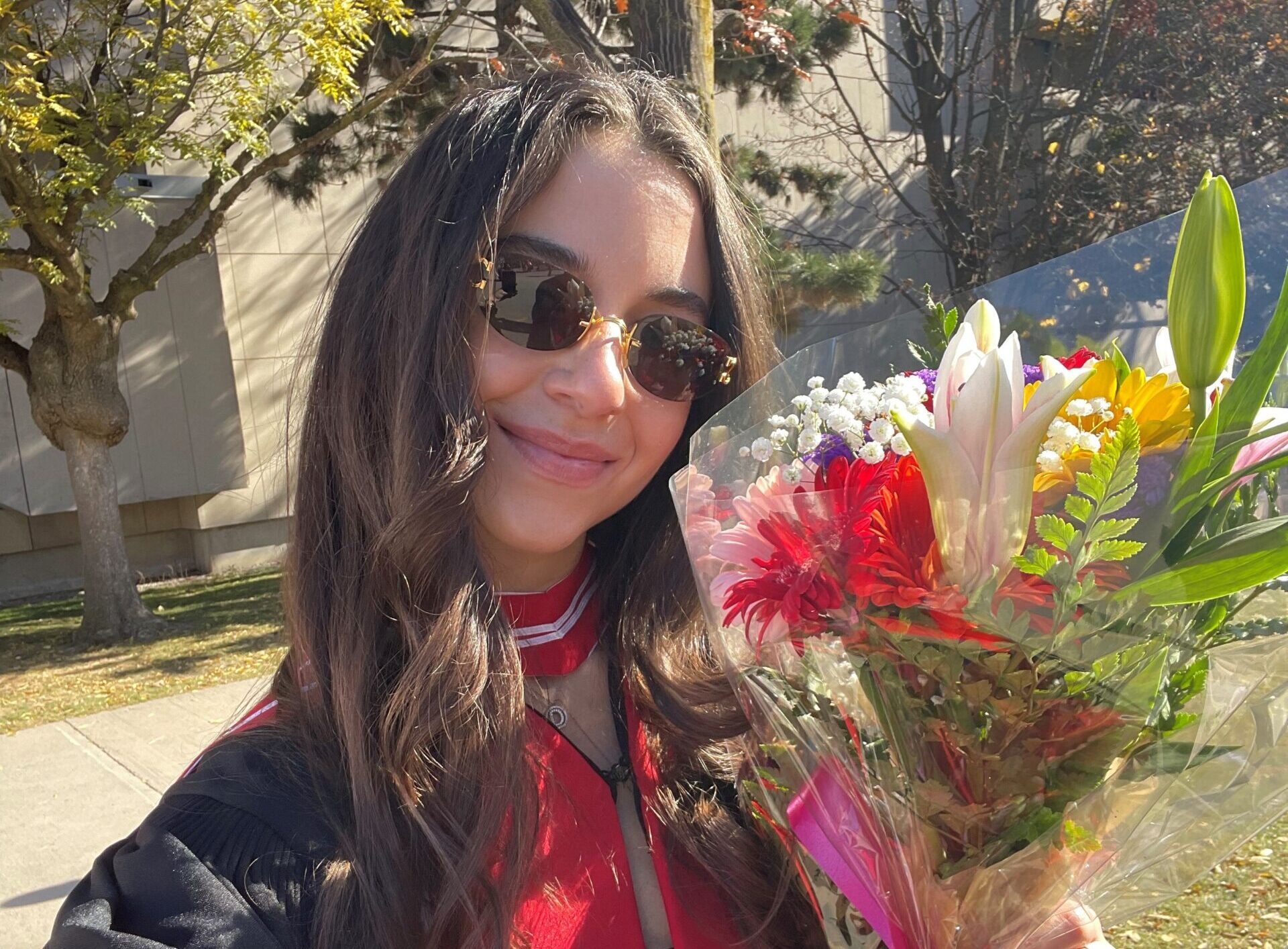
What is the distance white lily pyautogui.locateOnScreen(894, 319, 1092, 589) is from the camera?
948 millimetres

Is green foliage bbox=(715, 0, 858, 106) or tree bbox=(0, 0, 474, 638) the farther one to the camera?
green foliage bbox=(715, 0, 858, 106)

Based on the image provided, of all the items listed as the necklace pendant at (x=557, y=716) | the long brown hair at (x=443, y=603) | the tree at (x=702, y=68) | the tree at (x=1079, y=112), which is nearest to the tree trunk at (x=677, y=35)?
the tree at (x=702, y=68)

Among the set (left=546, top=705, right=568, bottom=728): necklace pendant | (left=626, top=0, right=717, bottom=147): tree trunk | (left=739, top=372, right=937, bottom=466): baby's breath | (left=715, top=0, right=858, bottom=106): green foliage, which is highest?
(left=715, top=0, right=858, bottom=106): green foliage

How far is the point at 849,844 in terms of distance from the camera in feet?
3.94

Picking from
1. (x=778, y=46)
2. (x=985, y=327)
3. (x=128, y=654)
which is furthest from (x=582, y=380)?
(x=778, y=46)

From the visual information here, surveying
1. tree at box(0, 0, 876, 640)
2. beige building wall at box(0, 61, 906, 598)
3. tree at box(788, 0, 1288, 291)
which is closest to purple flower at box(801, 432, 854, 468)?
tree at box(0, 0, 876, 640)

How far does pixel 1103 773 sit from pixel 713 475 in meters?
0.46

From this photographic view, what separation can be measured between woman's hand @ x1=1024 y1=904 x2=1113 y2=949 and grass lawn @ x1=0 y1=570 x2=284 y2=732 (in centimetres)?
412

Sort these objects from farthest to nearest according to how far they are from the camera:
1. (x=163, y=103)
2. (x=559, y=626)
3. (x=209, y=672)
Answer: (x=163, y=103) → (x=209, y=672) → (x=559, y=626)

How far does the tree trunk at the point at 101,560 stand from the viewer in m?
8.12

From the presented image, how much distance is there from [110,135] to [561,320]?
7.07m

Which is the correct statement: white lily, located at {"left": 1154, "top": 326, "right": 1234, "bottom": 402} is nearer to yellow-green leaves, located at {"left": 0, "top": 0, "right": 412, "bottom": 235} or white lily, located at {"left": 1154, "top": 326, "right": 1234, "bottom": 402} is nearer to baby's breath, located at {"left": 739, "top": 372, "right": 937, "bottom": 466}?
baby's breath, located at {"left": 739, "top": 372, "right": 937, "bottom": 466}

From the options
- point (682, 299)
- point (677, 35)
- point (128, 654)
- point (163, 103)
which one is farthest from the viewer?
point (128, 654)

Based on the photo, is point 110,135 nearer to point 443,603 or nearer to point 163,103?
point 163,103
